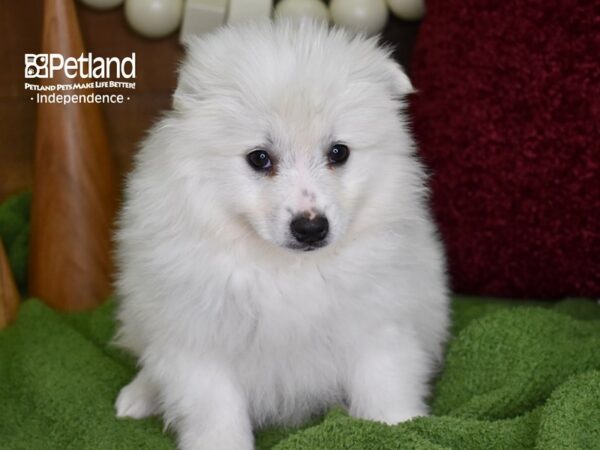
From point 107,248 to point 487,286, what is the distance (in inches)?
42.8

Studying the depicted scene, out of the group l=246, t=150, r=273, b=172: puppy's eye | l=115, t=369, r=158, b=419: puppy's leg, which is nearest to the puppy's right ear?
l=246, t=150, r=273, b=172: puppy's eye

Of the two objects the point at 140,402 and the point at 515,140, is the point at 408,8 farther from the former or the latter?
the point at 140,402

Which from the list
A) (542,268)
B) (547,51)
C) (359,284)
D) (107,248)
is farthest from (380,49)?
(107,248)

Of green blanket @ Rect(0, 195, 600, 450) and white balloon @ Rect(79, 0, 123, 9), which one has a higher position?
white balloon @ Rect(79, 0, 123, 9)

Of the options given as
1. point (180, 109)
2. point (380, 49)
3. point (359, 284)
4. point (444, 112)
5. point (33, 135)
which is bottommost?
point (33, 135)

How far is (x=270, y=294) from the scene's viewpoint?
1.73 meters

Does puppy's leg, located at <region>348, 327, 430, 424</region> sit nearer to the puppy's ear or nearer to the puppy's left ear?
the puppy's left ear

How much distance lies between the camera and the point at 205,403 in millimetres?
1743

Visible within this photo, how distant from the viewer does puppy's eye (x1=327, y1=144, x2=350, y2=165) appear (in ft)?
5.49

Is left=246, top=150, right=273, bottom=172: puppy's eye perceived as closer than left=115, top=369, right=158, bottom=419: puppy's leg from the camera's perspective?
Yes

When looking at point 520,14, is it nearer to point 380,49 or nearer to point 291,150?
point 380,49

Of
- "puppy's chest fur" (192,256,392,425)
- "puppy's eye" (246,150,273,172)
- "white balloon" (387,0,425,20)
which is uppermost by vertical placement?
"white balloon" (387,0,425,20)

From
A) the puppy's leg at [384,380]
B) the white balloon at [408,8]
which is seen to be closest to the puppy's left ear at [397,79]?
the puppy's leg at [384,380]

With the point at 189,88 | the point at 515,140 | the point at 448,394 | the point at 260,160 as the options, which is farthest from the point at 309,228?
the point at 515,140
